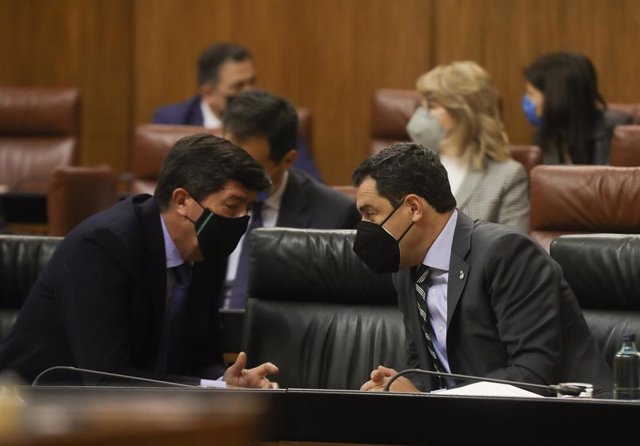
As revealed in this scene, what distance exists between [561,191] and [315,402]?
84.5 inches

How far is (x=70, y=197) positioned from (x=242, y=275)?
1.11m

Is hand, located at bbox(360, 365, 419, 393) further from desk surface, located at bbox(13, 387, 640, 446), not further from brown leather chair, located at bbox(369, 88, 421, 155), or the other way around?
brown leather chair, located at bbox(369, 88, 421, 155)

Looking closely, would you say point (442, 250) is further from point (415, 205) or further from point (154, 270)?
point (154, 270)

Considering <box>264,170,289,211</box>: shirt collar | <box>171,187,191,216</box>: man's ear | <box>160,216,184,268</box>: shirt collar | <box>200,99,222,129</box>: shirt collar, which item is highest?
<box>171,187,191,216</box>: man's ear

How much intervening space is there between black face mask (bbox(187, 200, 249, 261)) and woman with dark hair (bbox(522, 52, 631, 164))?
2.78 metres

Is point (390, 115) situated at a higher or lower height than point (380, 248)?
lower

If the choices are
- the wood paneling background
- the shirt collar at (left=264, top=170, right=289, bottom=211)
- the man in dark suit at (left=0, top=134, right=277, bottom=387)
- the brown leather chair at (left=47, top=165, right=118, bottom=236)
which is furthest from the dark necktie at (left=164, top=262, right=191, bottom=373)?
the wood paneling background

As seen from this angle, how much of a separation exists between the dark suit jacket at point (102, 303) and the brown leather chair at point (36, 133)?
3.92 metres

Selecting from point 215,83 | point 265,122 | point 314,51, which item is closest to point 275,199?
point 265,122

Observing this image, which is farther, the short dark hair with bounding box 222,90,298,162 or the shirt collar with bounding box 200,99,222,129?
the shirt collar with bounding box 200,99,222,129

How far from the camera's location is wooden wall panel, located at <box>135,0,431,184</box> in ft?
25.2

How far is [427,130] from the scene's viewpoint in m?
5.21

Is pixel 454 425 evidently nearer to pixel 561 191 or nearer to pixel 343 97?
pixel 561 191

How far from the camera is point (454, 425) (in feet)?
6.68
